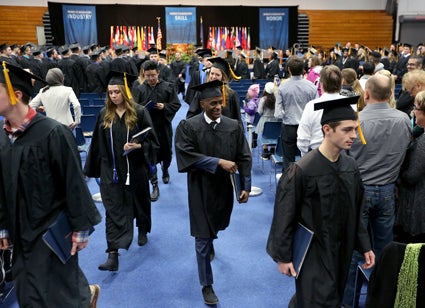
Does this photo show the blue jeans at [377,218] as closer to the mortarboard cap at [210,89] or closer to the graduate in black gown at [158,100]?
the mortarboard cap at [210,89]

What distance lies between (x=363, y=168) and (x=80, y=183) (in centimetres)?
205

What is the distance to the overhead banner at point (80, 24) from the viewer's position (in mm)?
22312

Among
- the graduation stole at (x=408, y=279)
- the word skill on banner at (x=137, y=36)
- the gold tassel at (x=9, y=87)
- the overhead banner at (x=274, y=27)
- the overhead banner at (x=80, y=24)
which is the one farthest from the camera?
the overhead banner at (x=274, y=27)

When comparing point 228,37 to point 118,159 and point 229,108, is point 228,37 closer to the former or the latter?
point 229,108

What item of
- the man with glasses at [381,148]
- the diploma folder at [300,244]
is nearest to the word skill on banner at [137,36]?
the man with glasses at [381,148]

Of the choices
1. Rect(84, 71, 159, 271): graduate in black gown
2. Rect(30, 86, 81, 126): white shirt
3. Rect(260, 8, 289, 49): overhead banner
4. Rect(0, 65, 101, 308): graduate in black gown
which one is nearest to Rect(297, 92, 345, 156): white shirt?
Rect(84, 71, 159, 271): graduate in black gown

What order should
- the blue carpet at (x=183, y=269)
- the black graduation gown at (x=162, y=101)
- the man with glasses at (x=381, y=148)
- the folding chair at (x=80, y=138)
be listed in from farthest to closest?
the folding chair at (x=80, y=138), the black graduation gown at (x=162, y=101), the blue carpet at (x=183, y=269), the man with glasses at (x=381, y=148)

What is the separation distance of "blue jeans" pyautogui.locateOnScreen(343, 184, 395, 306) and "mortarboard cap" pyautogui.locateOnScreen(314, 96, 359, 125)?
0.96 metres

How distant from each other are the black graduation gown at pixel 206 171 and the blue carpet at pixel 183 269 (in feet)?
2.31

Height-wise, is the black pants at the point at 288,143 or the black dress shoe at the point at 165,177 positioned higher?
the black pants at the point at 288,143

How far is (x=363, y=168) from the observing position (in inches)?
126

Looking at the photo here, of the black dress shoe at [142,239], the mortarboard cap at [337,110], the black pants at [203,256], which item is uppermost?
the mortarboard cap at [337,110]

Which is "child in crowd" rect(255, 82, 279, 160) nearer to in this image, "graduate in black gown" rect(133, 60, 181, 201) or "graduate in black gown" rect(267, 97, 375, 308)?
"graduate in black gown" rect(133, 60, 181, 201)

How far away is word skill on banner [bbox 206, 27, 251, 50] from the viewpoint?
78.1 feet
